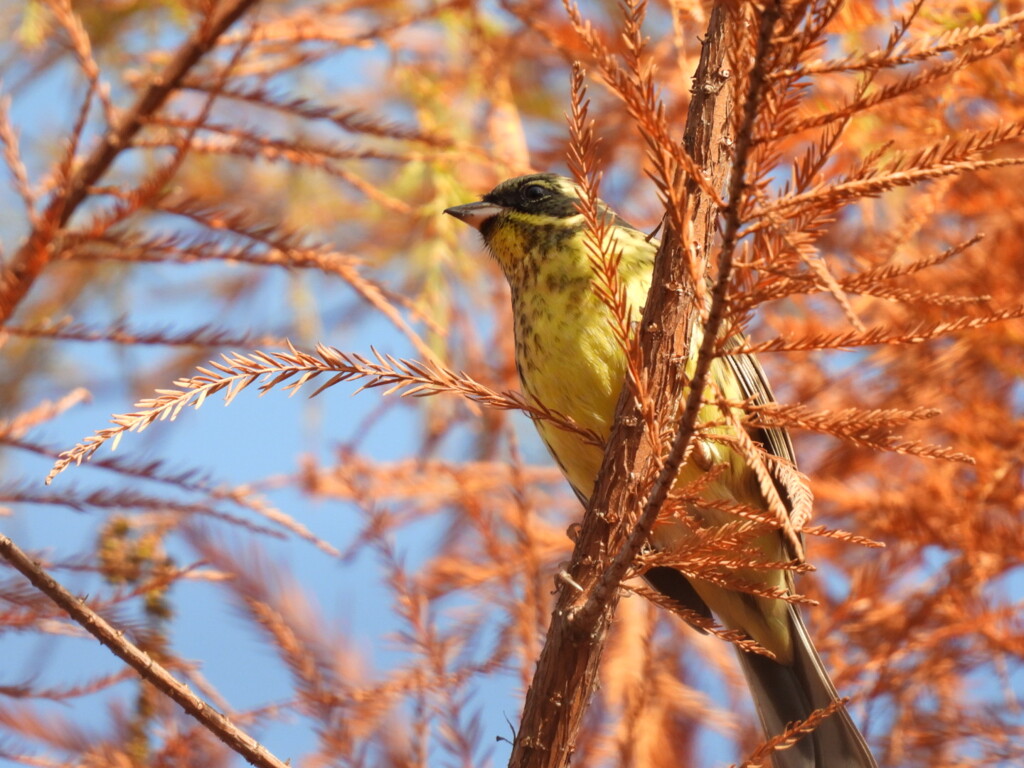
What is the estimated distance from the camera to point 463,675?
97.2 inches

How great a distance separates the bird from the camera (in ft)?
8.16

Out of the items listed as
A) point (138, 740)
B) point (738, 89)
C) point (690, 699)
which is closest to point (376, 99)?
point (690, 699)

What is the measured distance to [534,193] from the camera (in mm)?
3029

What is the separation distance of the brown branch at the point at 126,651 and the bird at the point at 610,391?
2.98 ft

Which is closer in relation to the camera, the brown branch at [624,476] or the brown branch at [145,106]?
the brown branch at [624,476]

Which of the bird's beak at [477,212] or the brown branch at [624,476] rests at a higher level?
the bird's beak at [477,212]

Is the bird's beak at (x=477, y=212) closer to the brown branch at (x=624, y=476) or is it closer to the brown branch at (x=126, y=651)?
the brown branch at (x=624, y=476)

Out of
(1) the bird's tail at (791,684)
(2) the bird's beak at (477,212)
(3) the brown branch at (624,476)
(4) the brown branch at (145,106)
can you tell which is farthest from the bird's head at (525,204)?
(3) the brown branch at (624,476)

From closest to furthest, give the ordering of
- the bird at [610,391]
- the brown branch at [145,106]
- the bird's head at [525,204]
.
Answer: the brown branch at [145,106] → the bird at [610,391] → the bird's head at [525,204]

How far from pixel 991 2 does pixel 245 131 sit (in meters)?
1.66

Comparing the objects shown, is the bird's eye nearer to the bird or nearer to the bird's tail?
the bird

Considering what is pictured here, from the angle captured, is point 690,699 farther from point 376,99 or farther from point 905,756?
point 376,99

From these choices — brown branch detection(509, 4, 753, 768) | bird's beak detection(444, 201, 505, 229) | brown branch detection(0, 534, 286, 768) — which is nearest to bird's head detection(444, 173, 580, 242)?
bird's beak detection(444, 201, 505, 229)

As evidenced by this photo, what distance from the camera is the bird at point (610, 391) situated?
2.49 metres
